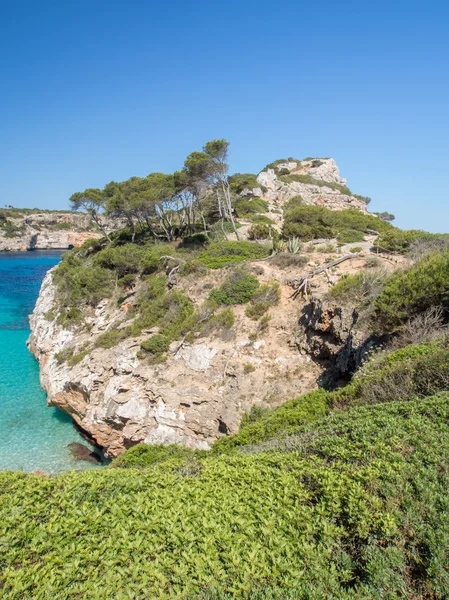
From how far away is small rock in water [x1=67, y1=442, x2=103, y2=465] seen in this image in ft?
43.6

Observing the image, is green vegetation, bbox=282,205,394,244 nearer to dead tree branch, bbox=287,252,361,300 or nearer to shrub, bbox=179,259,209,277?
dead tree branch, bbox=287,252,361,300

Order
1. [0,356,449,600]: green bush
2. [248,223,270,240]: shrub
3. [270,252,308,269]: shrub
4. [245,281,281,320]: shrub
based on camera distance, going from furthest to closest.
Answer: [248,223,270,240]: shrub → [270,252,308,269]: shrub → [245,281,281,320]: shrub → [0,356,449,600]: green bush

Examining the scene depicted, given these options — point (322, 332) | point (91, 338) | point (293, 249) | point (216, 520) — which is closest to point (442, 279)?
point (322, 332)

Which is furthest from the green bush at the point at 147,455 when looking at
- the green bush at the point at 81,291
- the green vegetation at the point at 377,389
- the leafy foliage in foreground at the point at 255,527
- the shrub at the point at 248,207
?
the shrub at the point at 248,207

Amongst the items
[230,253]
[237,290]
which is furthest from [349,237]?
[237,290]

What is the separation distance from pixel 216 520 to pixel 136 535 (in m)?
0.89

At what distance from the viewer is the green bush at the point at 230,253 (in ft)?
60.9

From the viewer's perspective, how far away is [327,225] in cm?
2536

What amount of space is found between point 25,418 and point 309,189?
41602 millimetres

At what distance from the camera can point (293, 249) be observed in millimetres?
18109

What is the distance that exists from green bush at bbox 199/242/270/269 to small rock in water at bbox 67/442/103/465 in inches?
422

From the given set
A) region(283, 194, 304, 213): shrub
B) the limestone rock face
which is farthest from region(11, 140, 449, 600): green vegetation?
region(283, 194, 304, 213): shrub

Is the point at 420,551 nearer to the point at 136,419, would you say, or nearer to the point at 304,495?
the point at 304,495

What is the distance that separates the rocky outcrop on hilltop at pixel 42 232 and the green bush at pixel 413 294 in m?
78.5
